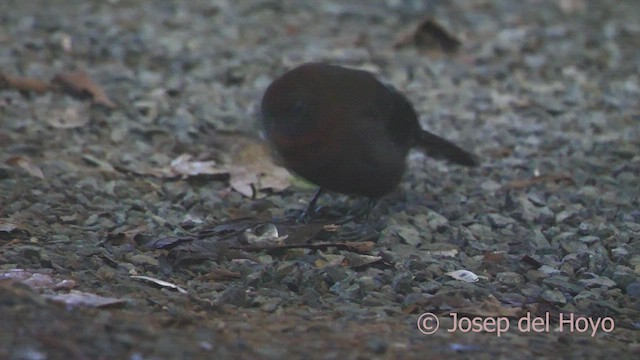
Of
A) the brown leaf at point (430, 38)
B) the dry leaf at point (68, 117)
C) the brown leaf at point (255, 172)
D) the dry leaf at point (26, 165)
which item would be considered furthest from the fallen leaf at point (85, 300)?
the brown leaf at point (430, 38)

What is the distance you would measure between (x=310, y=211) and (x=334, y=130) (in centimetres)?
43

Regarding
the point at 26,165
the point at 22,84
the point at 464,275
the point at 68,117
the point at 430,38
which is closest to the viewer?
the point at 464,275

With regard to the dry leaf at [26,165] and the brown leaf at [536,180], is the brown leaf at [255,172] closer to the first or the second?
the dry leaf at [26,165]

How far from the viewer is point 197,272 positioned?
4.10m

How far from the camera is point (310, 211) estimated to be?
16.2 ft

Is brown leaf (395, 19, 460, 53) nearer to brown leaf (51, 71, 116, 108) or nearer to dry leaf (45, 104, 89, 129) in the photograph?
brown leaf (51, 71, 116, 108)

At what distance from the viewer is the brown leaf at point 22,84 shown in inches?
239

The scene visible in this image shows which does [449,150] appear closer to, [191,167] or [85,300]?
[191,167]

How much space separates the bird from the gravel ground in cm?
19

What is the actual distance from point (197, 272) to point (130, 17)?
371cm

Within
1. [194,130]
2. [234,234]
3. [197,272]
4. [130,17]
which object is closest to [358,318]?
[197,272]

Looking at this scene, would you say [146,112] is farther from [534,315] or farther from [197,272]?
[534,315]

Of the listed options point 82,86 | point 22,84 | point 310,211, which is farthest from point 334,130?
point 22,84

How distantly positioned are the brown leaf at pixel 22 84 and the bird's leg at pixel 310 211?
1855mm
